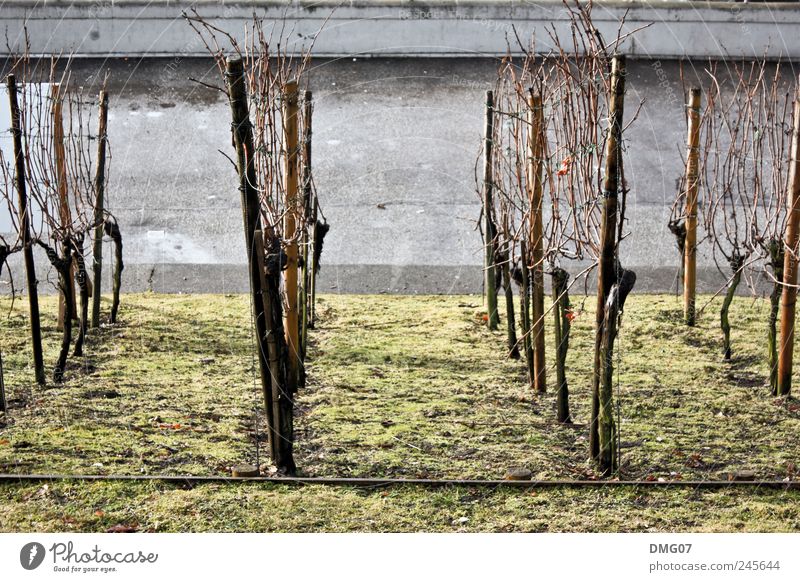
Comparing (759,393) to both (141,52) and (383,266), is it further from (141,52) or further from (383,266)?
(141,52)

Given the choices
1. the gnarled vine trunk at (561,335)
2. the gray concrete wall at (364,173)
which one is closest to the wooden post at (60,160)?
the gray concrete wall at (364,173)

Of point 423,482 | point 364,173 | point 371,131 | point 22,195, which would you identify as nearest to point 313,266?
point 22,195

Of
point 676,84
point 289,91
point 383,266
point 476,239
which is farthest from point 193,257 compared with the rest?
point 676,84

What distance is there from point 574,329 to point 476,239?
216 cm

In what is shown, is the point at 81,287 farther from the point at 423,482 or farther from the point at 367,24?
the point at 367,24

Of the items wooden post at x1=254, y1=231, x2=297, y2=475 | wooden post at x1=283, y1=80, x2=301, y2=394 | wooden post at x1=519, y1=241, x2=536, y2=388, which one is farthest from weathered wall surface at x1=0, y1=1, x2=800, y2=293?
wooden post at x1=254, y1=231, x2=297, y2=475

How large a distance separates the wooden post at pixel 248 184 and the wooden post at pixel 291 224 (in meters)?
1.00

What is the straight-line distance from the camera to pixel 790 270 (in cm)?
691

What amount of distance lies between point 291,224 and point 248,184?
1.35 m

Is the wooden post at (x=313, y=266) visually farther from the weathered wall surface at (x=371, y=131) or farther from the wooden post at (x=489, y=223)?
the wooden post at (x=489, y=223)

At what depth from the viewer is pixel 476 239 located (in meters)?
10.4

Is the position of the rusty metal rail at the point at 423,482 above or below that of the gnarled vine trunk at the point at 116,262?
below

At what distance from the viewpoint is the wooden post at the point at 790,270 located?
6773 mm

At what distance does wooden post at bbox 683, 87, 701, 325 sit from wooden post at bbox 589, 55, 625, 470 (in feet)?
9.14
